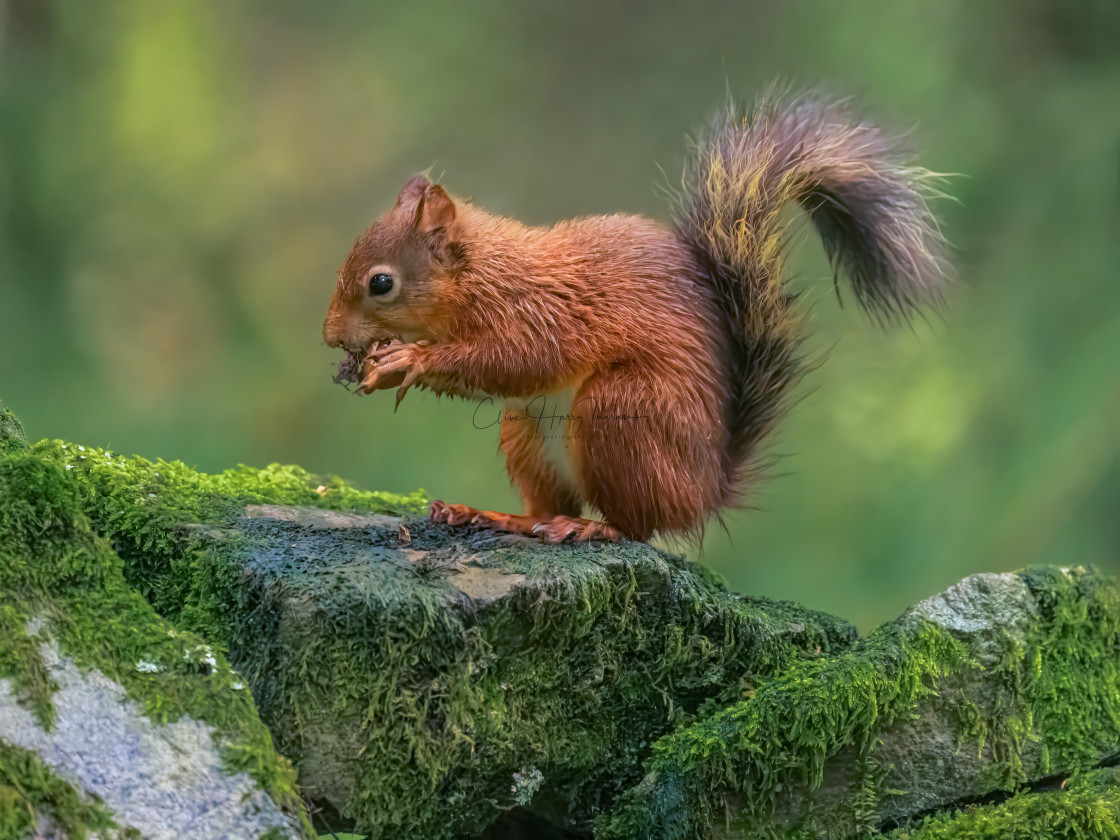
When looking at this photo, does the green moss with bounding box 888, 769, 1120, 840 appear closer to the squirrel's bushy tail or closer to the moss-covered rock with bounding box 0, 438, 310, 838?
the squirrel's bushy tail

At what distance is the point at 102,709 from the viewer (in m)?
1.34

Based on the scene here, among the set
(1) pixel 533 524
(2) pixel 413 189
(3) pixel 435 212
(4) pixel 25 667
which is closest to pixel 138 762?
(4) pixel 25 667

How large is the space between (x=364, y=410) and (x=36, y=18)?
2289 millimetres

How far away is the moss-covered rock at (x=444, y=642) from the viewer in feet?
4.96

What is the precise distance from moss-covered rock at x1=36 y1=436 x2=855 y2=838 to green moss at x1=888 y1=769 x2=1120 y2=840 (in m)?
0.39

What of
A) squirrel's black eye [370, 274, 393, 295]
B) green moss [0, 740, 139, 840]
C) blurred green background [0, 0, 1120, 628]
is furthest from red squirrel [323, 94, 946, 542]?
blurred green background [0, 0, 1120, 628]

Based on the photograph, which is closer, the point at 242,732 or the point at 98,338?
the point at 242,732

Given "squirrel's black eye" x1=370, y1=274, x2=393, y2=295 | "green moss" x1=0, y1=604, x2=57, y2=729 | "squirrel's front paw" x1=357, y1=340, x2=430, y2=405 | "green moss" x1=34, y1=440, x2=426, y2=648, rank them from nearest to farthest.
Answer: "green moss" x1=0, y1=604, x2=57, y2=729 → "green moss" x1=34, y1=440, x2=426, y2=648 → "squirrel's front paw" x1=357, y1=340, x2=430, y2=405 → "squirrel's black eye" x1=370, y1=274, x2=393, y2=295

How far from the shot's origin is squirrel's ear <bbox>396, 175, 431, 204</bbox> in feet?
7.13

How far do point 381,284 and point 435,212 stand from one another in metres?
0.21

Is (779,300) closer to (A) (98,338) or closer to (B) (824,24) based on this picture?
(B) (824,24)

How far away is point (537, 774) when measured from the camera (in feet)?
5.55

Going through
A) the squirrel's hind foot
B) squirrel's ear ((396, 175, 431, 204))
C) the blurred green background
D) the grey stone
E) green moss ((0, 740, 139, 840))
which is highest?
the blurred green background

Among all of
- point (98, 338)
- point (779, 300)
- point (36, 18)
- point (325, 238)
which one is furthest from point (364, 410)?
point (779, 300)
